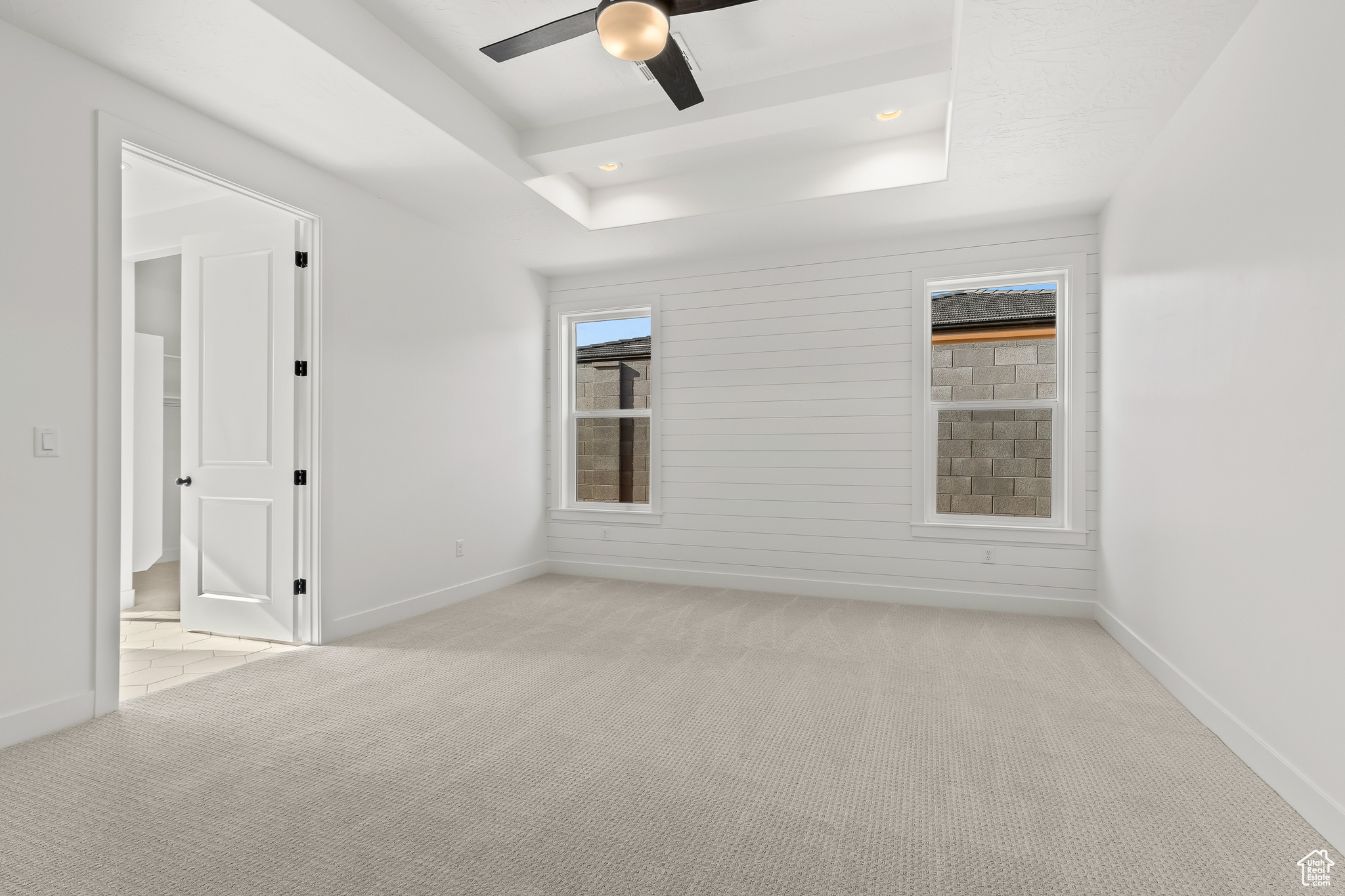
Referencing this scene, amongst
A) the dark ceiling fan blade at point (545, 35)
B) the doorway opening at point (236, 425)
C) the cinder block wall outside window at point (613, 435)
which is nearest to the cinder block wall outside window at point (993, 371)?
the cinder block wall outside window at point (613, 435)

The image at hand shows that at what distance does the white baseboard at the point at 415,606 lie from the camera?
3707 mm

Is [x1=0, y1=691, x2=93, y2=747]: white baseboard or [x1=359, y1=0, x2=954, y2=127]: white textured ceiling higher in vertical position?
[x1=359, y1=0, x2=954, y2=127]: white textured ceiling

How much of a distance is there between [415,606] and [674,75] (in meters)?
3.51

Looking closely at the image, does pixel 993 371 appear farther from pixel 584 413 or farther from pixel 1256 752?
pixel 584 413

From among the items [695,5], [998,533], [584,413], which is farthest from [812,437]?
[695,5]

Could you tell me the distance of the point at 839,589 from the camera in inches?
189

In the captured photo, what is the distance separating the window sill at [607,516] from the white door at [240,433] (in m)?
2.38

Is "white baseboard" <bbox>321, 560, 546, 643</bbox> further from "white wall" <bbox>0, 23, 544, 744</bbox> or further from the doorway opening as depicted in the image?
the doorway opening

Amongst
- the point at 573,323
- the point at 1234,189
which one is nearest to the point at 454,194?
the point at 573,323

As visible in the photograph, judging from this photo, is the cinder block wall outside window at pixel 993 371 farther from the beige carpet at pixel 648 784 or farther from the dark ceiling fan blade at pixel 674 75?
the dark ceiling fan blade at pixel 674 75

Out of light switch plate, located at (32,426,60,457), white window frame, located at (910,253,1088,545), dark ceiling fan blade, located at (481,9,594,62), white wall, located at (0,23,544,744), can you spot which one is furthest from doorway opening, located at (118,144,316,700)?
white window frame, located at (910,253,1088,545)

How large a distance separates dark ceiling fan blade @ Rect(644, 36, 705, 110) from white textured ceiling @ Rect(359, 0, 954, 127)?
366mm

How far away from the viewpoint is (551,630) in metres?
3.88

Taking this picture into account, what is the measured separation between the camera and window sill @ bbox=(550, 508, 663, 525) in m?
5.39
